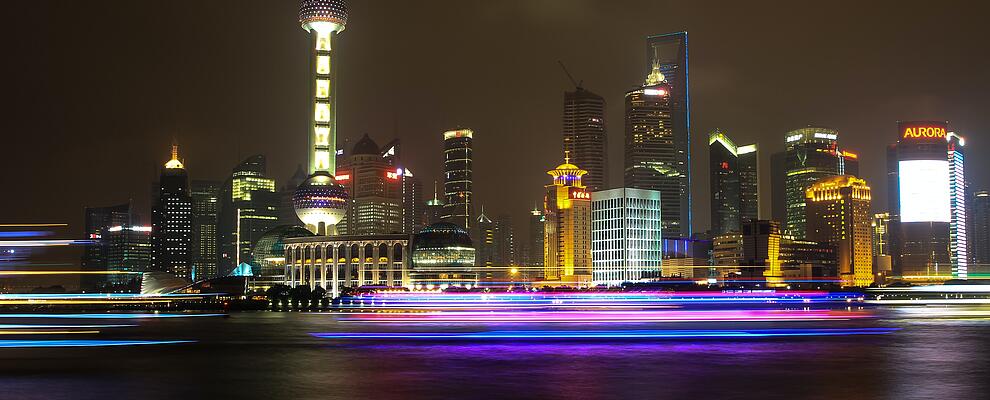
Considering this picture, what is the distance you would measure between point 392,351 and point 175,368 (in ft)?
30.2

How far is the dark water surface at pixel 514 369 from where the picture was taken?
26219 mm

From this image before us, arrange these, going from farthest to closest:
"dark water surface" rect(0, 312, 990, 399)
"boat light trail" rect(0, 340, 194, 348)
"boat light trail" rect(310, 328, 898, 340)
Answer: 1. "boat light trail" rect(310, 328, 898, 340)
2. "boat light trail" rect(0, 340, 194, 348)
3. "dark water surface" rect(0, 312, 990, 399)

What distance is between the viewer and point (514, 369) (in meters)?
31.6

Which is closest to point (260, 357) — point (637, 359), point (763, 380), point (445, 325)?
point (637, 359)

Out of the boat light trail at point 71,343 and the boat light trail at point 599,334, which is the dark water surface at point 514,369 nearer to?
the boat light trail at point 71,343

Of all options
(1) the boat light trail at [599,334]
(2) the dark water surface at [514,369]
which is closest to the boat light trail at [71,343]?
(2) the dark water surface at [514,369]

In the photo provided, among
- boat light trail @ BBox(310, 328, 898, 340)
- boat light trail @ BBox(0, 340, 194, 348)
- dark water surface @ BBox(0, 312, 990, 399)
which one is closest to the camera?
dark water surface @ BBox(0, 312, 990, 399)

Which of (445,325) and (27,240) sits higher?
(27,240)

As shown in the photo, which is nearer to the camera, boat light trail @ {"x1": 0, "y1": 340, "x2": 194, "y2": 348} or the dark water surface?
the dark water surface

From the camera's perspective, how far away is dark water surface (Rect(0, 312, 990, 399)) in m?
26.2

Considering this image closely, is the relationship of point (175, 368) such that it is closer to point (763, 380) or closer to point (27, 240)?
point (763, 380)

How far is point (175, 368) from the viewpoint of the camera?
33531 millimetres

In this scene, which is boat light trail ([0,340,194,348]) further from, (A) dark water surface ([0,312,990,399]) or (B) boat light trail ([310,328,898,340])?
(B) boat light trail ([310,328,898,340])

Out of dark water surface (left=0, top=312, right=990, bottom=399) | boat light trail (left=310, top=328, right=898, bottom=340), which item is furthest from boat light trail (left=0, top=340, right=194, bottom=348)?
boat light trail (left=310, top=328, right=898, bottom=340)
